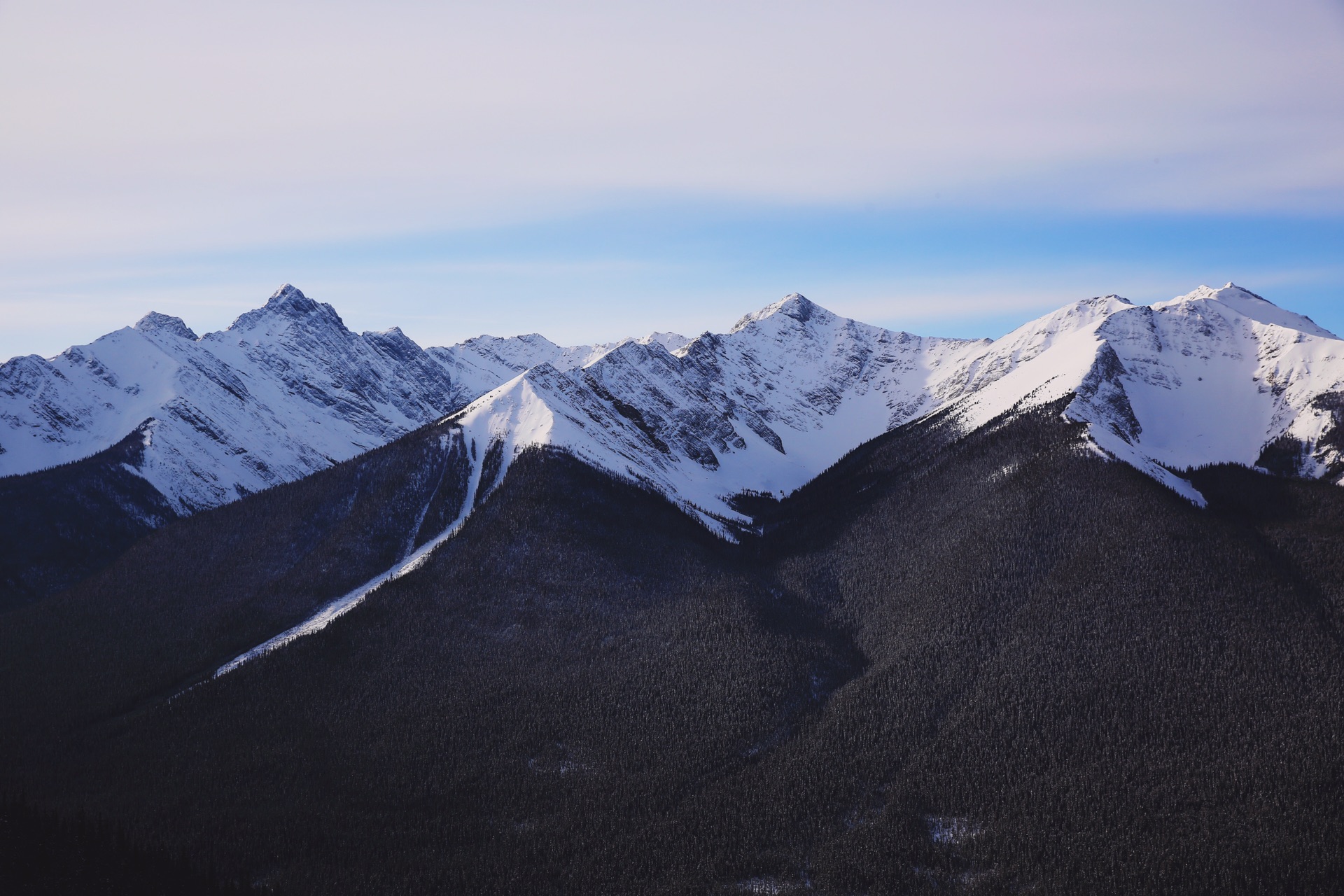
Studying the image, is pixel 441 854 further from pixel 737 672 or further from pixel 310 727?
pixel 737 672

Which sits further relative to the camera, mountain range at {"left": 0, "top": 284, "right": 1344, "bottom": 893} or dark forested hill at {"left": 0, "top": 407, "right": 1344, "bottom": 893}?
dark forested hill at {"left": 0, "top": 407, "right": 1344, "bottom": 893}

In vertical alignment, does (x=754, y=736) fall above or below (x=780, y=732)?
below

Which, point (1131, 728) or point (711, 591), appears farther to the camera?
point (711, 591)

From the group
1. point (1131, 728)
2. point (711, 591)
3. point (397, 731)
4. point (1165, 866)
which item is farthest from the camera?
point (711, 591)

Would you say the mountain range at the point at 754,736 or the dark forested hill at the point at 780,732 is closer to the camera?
the mountain range at the point at 754,736

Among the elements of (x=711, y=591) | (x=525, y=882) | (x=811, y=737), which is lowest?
(x=525, y=882)

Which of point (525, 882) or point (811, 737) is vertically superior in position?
point (811, 737)

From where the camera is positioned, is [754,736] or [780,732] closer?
[754,736]

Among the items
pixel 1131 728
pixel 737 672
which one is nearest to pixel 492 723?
pixel 737 672
